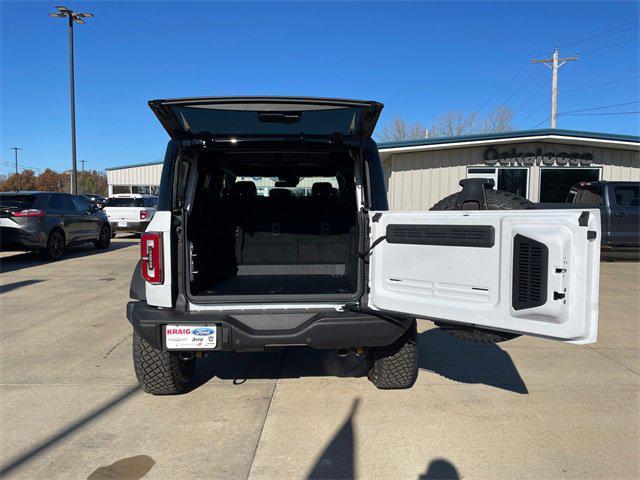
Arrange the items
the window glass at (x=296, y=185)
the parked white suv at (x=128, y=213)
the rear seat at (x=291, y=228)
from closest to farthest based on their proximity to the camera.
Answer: the rear seat at (x=291, y=228)
the window glass at (x=296, y=185)
the parked white suv at (x=128, y=213)

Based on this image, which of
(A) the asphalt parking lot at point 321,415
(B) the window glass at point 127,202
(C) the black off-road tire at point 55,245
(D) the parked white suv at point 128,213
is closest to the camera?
(A) the asphalt parking lot at point 321,415

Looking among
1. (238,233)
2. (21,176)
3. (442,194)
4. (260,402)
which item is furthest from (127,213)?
(21,176)

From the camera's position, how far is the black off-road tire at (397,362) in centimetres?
351

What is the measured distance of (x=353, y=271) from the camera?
152 inches

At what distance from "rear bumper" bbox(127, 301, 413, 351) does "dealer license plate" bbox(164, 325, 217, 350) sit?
27 millimetres

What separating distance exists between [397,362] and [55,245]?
33.5 feet

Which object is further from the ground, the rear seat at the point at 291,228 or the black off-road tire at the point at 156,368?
the rear seat at the point at 291,228

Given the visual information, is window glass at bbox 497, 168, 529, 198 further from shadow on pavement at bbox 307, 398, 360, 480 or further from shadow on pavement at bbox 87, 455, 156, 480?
shadow on pavement at bbox 87, 455, 156, 480

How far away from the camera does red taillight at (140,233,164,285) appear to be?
3082mm

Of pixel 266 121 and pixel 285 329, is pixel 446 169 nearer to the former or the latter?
pixel 266 121

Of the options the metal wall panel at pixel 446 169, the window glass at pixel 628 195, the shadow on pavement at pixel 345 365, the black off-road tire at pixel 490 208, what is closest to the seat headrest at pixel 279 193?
the shadow on pavement at pixel 345 365

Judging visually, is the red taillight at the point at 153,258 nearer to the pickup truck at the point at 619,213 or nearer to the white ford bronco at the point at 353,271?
the white ford bronco at the point at 353,271

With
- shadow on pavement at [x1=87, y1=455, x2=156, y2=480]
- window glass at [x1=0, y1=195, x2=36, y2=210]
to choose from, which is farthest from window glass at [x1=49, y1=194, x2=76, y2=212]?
shadow on pavement at [x1=87, y1=455, x2=156, y2=480]

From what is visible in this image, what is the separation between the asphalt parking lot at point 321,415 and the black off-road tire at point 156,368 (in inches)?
4.3
